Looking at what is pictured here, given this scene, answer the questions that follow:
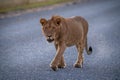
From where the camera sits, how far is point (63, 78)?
7.68 metres

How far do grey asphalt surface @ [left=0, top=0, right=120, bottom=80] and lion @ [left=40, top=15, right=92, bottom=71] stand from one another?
0.23 meters

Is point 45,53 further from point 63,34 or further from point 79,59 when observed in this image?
point 63,34

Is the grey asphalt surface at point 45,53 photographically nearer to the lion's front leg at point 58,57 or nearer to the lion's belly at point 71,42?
the lion's front leg at point 58,57

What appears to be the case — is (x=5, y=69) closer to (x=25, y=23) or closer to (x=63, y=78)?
(x=63, y=78)

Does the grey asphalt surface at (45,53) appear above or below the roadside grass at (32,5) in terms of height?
below

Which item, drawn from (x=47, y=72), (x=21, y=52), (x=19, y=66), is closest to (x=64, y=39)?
(x=47, y=72)

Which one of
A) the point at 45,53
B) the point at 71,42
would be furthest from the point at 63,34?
the point at 45,53

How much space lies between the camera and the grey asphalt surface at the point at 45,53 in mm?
8047

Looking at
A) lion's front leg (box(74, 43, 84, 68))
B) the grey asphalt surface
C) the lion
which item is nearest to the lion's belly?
the lion

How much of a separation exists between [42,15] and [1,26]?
10.2 ft

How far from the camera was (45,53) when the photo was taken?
10.5 meters

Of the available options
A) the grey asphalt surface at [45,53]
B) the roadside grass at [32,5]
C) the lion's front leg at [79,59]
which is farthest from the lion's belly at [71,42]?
the roadside grass at [32,5]

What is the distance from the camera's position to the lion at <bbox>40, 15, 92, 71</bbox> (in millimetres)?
7867

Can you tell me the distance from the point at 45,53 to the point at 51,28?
2.70 meters
